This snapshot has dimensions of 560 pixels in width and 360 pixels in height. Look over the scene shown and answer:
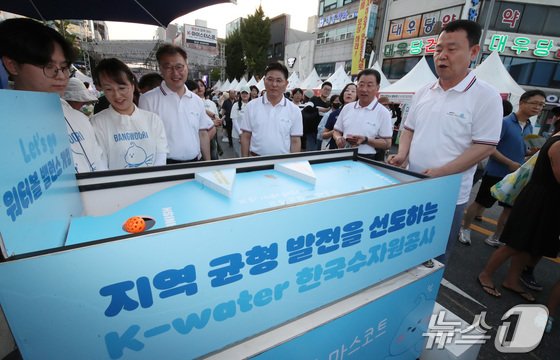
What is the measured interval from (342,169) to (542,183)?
1.83 m

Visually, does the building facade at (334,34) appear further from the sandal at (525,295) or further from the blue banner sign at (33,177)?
the blue banner sign at (33,177)

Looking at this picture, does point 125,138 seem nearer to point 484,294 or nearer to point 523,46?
point 484,294

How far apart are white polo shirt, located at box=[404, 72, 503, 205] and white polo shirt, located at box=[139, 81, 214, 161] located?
75.0 inches

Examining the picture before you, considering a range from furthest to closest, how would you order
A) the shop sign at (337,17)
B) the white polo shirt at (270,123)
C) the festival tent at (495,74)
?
1. the shop sign at (337,17)
2. the festival tent at (495,74)
3. the white polo shirt at (270,123)

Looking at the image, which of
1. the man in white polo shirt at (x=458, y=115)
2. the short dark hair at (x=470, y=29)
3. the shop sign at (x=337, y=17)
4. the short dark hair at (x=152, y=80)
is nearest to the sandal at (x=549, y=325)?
the man in white polo shirt at (x=458, y=115)

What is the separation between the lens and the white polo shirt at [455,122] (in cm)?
163

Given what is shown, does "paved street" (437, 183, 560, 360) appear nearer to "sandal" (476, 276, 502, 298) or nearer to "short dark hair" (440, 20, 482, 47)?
"sandal" (476, 276, 502, 298)

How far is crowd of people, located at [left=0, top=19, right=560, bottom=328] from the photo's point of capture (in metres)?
1.36

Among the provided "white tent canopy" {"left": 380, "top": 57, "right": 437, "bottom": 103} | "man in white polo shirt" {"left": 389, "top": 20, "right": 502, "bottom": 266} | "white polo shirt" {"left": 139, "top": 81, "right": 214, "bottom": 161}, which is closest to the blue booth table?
"man in white polo shirt" {"left": 389, "top": 20, "right": 502, "bottom": 266}

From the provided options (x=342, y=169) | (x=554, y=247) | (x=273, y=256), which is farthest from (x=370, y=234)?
(x=554, y=247)

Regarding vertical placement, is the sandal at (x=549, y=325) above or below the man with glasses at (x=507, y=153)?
below

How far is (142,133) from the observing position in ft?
6.15

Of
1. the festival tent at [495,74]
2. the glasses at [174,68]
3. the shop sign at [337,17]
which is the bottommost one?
the glasses at [174,68]

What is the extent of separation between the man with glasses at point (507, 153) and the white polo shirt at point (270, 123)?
2.56 m
